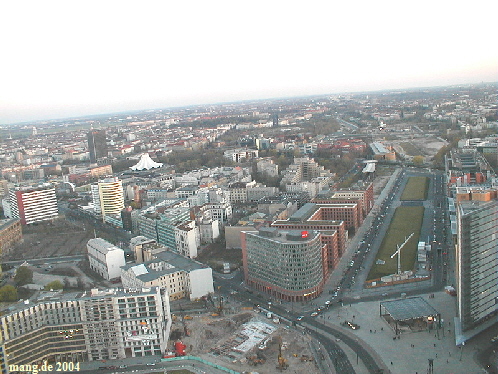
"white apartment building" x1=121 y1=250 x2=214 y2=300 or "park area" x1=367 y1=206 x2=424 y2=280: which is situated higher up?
"white apartment building" x1=121 y1=250 x2=214 y2=300

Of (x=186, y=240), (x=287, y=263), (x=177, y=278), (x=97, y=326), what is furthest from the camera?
(x=186, y=240)

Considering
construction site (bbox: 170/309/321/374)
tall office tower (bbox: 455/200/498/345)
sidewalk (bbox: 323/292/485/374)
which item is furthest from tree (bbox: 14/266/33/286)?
tall office tower (bbox: 455/200/498/345)

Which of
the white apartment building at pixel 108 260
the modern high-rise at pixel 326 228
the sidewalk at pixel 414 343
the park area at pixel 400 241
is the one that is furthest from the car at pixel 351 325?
the white apartment building at pixel 108 260

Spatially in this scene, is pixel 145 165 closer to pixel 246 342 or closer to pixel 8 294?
pixel 8 294

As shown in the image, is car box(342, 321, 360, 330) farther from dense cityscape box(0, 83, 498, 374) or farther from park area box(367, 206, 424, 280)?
park area box(367, 206, 424, 280)

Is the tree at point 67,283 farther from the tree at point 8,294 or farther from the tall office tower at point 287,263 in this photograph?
the tall office tower at point 287,263

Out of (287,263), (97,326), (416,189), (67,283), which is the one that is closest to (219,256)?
(287,263)

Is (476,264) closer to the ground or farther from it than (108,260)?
farther from it
